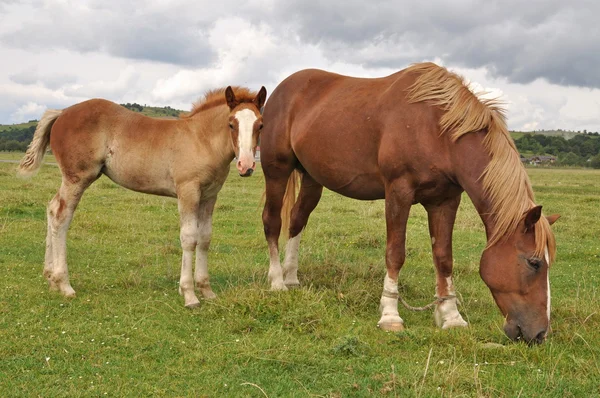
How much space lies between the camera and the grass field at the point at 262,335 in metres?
4.02

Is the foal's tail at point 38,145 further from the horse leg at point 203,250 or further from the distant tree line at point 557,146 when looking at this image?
the distant tree line at point 557,146

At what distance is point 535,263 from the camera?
472cm

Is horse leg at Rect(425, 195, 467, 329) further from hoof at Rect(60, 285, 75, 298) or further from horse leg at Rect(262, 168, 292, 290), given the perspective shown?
hoof at Rect(60, 285, 75, 298)

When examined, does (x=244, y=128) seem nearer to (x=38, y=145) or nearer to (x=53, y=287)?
(x=53, y=287)

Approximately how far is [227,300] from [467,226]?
8.59 metres

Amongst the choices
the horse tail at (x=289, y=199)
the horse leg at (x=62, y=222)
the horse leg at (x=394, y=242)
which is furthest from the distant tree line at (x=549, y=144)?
the horse leg at (x=394, y=242)

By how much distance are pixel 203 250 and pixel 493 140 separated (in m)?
3.46

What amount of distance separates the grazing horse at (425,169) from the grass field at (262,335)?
439mm

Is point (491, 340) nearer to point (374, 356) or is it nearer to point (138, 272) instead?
point (374, 356)

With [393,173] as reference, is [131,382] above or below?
below

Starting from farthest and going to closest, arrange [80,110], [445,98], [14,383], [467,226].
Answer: [467,226] < [80,110] < [445,98] < [14,383]

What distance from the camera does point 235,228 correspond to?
12.1 m

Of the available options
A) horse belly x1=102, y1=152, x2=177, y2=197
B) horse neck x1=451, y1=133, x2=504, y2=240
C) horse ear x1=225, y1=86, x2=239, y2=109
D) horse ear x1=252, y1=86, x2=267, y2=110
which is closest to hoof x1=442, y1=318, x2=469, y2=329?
horse neck x1=451, y1=133, x2=504, y2=240

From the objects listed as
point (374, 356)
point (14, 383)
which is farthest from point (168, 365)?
point (374, 356)
